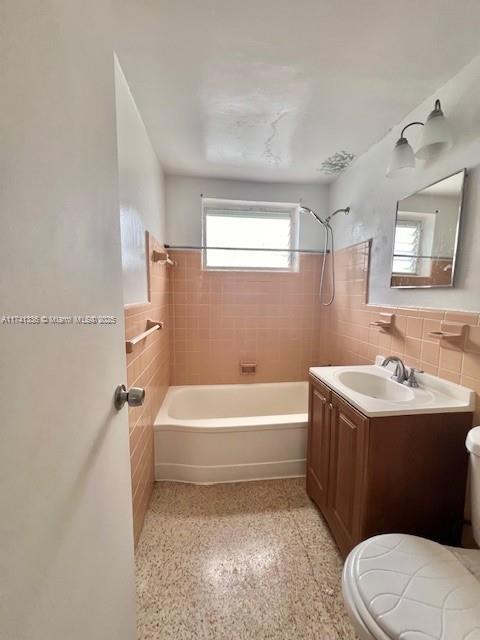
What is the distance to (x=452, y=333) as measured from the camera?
118cm

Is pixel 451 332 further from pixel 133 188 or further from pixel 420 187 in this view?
pixel 133 188

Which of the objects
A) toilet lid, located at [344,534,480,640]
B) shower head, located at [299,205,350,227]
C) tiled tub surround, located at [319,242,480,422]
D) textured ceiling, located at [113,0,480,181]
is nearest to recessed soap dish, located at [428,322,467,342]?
tiled tub surround, located at [319,242,480,422]

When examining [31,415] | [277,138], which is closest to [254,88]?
[277,138]

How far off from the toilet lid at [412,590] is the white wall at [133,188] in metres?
1.40

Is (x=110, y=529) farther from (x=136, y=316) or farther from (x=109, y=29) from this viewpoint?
(x=109, y=29)

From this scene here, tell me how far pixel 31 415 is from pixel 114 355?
345mm

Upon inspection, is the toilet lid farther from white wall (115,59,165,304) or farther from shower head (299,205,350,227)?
shower head (299,205,350,227)

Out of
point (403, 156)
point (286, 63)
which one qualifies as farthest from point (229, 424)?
point (286, 63)

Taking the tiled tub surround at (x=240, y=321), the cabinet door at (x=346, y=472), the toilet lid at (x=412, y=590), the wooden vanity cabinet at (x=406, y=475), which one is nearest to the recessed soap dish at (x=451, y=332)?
the wooden vanity cabinet at (x=406, y=475)

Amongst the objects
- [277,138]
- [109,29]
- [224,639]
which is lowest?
[224,639]

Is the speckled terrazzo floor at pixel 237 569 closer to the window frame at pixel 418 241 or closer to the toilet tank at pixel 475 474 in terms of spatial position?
the toilet tank at pixel 475 474

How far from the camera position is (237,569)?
1.25 meters

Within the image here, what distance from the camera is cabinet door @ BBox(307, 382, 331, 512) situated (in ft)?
4.72

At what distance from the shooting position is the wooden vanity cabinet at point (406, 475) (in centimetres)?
108
